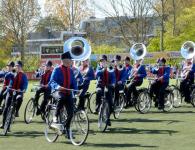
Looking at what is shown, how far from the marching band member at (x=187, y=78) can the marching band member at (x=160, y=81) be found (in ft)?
5.35

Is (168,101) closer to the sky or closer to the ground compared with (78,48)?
closer to the ground

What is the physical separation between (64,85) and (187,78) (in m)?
9.47

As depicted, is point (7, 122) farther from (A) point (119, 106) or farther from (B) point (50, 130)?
(A) point (119, 106)

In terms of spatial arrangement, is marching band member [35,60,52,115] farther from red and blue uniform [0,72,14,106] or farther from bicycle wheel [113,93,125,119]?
bicycle wheel [113,93,125,119]

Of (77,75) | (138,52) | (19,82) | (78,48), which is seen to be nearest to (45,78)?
(77,75)

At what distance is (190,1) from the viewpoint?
7106cm

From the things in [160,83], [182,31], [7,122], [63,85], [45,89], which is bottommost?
[7,122]

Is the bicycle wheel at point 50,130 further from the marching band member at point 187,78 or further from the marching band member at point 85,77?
the marching band member at point 187,78

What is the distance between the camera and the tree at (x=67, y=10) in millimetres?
75938

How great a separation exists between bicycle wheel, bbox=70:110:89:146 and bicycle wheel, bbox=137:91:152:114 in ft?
23.3

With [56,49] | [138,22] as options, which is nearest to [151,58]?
[56,49]

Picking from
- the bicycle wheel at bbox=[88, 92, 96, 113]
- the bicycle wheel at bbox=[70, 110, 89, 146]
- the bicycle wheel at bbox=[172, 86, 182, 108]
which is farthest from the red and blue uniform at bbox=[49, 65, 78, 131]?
the bicycle wheel at bbox=[172, 86, 182, 108]

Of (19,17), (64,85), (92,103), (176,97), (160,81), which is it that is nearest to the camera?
(64,85)

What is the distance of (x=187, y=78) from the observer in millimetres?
20562
